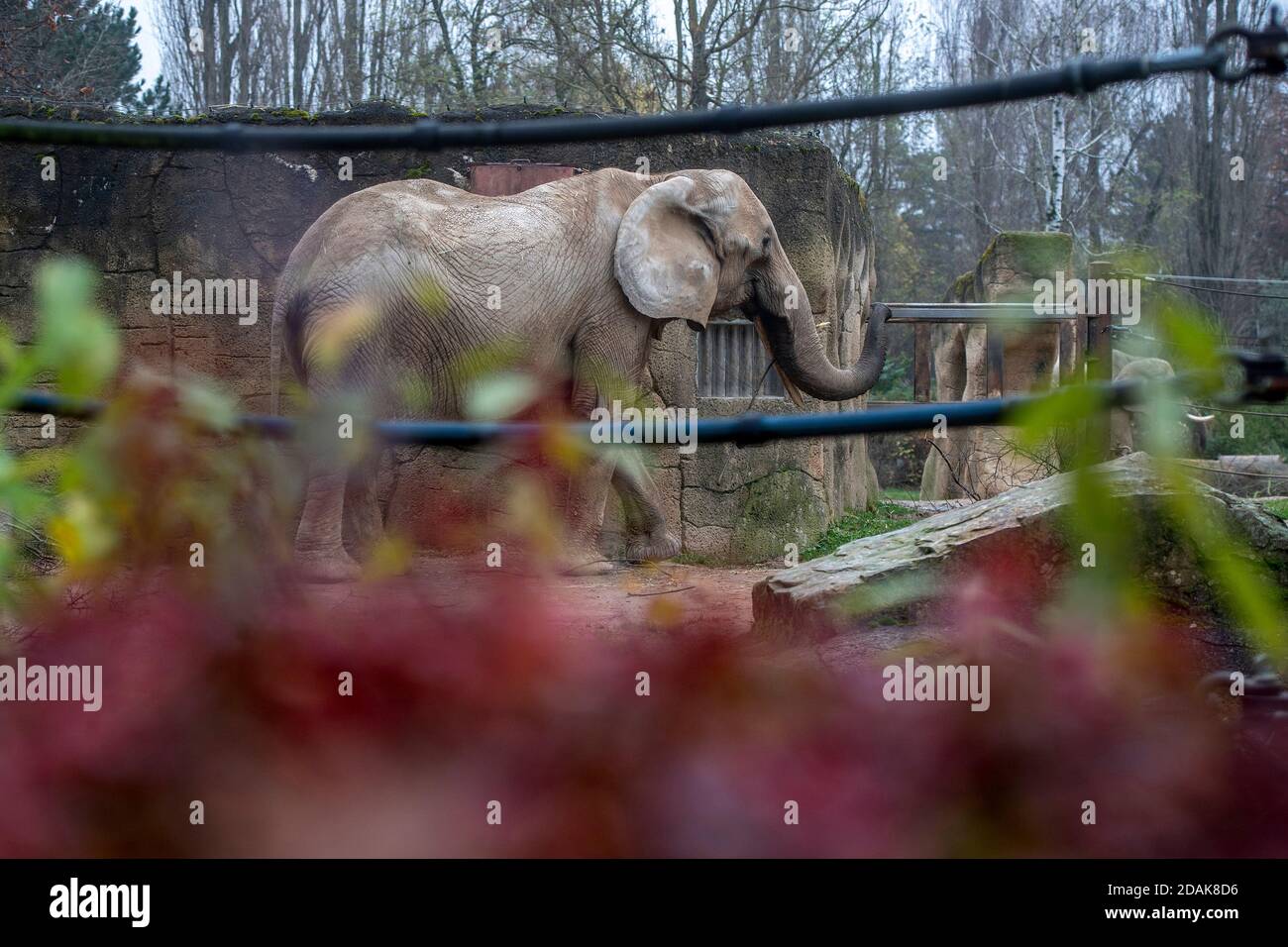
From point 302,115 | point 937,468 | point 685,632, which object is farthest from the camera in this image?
point 937,468

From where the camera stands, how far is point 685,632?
0.80m

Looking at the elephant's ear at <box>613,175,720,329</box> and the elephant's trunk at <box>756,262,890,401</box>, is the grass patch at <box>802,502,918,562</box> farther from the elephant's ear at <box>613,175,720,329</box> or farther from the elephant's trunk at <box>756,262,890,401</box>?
the elephant's ear at <box>613,175,720,329</box>

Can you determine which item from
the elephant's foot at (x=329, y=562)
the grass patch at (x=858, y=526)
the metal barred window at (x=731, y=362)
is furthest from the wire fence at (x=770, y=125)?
the metal barred window at (x=731, y=362)

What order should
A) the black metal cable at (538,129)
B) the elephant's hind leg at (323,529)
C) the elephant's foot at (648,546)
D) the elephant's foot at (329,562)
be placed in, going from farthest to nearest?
the elephant's foot at (648,546)
the elephant's hind leg at (323,529)
the elephant's foot at (329,562)
the black metal cable at (538,129)

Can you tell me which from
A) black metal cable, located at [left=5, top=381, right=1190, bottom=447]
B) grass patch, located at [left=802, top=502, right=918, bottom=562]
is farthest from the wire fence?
grass patch, located at [left=802, top=502, right=918, bottom=562]

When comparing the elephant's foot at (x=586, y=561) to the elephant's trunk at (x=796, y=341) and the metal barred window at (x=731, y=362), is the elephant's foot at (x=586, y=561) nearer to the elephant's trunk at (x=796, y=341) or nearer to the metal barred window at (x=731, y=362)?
the elephant's trunk at (x=796, y=341)

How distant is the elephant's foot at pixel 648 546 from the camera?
6.57 m

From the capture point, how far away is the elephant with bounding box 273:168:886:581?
17.7 feet

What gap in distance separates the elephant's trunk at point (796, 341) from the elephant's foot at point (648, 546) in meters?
1.14

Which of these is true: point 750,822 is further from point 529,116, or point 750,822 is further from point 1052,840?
point 529,116

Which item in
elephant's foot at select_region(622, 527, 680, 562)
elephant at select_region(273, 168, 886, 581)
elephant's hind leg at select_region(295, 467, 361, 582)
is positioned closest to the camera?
elephant's hind leg at select_region(295, 467, 361, 582)

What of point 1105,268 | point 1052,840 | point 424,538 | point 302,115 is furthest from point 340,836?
point 1105,268

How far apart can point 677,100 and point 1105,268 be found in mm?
7719

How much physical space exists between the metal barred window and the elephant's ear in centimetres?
176
